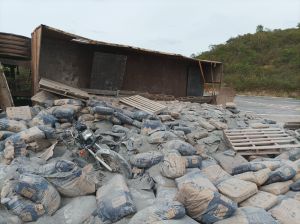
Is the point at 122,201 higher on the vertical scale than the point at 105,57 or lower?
lower

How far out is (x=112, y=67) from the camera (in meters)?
7.71

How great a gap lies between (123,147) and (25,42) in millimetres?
4040

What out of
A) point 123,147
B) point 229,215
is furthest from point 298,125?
point 229,215

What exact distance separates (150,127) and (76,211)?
2.10 meters

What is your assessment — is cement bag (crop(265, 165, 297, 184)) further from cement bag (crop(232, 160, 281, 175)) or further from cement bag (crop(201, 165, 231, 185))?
cement bag (crop(201, 165, 231, 185))

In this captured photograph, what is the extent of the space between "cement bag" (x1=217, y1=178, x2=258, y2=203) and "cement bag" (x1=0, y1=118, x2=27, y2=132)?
2.89 m

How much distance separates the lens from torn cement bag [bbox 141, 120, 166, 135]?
15.8ft

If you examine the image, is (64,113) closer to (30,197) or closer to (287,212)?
(30,197)

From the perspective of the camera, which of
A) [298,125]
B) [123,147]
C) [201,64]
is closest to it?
[123,147]

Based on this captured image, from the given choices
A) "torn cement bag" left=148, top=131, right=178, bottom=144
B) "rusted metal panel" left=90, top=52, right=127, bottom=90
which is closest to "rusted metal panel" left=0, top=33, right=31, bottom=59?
"rusted metal panel" left=90, top=52, right=127, bottom=90

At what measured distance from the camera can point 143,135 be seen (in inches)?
187

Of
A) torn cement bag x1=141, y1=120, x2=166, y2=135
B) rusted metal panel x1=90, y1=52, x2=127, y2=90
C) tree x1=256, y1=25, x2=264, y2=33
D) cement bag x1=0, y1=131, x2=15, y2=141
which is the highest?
tree x1=256, y1=25, x2=264, y2=33

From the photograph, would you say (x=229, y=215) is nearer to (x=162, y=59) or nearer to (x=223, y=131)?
(x=223, y=131)

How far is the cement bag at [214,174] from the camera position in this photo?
3746mm
